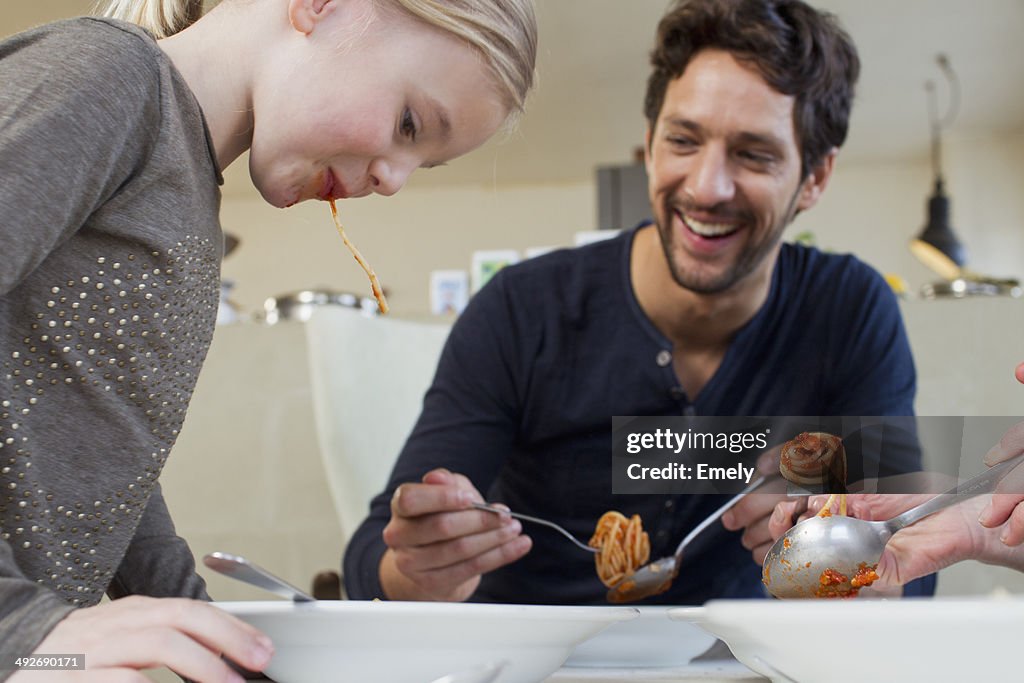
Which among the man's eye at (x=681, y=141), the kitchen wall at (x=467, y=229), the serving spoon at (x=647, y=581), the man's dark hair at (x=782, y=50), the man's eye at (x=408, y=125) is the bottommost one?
the serving spoon at (x=647, y=581)

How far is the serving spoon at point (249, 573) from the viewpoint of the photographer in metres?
0.40

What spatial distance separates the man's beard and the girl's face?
20.4 inches

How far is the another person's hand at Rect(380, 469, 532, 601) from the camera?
0.79m

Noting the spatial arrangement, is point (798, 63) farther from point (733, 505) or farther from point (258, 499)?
point (258, 499)

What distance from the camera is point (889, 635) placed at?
315 mm

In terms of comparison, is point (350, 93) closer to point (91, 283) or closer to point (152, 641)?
point (91, 283)

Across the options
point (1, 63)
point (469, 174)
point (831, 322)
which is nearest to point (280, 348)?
point (831, 322)

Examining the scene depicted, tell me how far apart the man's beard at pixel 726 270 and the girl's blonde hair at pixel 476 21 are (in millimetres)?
463

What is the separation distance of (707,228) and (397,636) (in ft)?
2.73

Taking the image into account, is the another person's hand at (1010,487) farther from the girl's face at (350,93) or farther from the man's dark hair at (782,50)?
the man's dark hair at (782,50)

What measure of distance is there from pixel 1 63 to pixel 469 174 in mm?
5445

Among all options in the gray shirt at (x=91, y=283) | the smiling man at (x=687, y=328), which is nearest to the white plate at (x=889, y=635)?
the gray shirt at (x=91, y=283)

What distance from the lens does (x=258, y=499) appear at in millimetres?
1630

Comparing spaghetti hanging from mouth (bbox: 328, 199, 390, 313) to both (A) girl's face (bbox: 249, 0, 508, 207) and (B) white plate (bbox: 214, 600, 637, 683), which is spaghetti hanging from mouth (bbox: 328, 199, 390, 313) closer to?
(A) girl's face (bbox: 249, 0, 508, 207)
